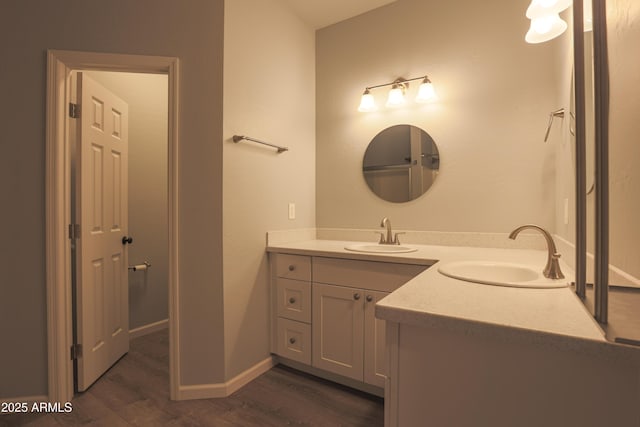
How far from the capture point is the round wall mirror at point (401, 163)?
7.04ft

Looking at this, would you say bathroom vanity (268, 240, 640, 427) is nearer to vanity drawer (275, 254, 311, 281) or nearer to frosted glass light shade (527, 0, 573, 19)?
vanity drawer (275, 254, 311, 281)

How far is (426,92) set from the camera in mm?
2037

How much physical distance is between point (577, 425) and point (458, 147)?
5.78 feet

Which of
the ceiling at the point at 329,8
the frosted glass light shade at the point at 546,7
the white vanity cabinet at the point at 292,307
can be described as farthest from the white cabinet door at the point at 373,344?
the ceiling at the point at 329,8

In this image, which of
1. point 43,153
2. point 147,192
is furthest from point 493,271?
point 147,192

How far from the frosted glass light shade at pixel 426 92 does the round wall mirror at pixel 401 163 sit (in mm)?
217

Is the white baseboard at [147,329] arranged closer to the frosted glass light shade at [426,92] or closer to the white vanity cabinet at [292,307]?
the white vanity cabinet at [292,307]

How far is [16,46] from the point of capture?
1.56 m

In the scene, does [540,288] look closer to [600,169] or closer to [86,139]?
[600,169]

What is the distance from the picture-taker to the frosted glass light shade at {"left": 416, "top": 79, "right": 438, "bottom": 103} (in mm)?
2035

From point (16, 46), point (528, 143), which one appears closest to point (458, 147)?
point (528, 143)

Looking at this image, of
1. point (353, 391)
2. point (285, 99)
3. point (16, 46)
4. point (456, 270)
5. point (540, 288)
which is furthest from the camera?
point (285, 99)

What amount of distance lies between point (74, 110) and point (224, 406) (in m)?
1.90

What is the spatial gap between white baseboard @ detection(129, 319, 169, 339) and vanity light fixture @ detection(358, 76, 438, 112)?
2.58m
